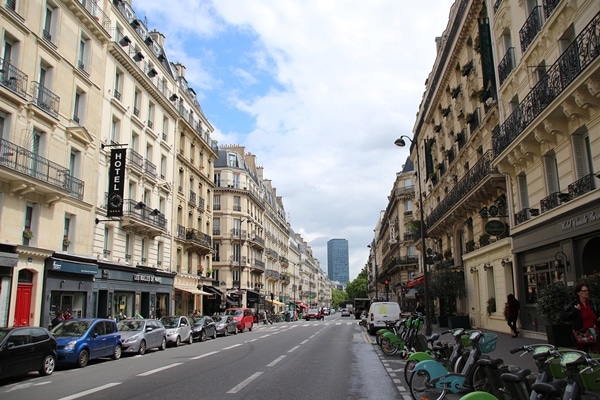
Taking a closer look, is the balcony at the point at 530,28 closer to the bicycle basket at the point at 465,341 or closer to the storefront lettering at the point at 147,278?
the bicycle basket at the point at 465,341

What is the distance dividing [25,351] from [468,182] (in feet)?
69.2

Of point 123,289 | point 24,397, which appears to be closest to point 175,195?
point 123,289

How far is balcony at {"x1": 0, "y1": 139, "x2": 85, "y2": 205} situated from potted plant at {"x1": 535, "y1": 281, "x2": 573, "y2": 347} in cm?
1862

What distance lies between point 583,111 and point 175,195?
29.6m

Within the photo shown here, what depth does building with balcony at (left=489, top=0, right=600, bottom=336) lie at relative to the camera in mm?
13617

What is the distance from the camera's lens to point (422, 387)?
8219 millimetres

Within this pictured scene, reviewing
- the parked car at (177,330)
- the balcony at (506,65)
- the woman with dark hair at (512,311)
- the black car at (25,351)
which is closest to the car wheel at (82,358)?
the black car at (25,351)

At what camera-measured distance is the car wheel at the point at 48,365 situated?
42.5 ft

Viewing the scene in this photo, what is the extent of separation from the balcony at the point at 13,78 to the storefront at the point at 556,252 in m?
20.5

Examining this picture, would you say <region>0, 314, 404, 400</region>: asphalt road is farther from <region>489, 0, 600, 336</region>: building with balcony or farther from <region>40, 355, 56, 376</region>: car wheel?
<region>489, 0, 600, 336</region>: building with balcony

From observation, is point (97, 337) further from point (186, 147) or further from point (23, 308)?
point (186, 147)

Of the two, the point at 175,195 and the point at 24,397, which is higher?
the point at 175,195

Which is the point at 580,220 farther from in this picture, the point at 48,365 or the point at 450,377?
the point at 48,365

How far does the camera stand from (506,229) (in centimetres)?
2170
